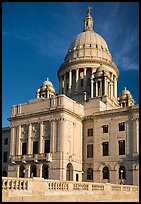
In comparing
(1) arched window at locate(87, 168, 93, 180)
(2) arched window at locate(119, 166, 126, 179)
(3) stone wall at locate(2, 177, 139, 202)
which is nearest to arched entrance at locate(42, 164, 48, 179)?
(1) arched window at locate(87, 168, 93, 180)

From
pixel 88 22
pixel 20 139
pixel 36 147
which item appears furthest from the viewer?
pixel 88 22

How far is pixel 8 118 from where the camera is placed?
186 ft

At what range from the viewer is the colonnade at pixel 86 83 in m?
62.1

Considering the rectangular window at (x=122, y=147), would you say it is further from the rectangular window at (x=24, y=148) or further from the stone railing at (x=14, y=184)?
the stone railing at (x=14, y=184)

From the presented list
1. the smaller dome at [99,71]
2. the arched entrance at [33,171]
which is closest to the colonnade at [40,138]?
the arched entrance at [33,171]

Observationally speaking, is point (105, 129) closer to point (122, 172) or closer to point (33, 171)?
point (122, 172)

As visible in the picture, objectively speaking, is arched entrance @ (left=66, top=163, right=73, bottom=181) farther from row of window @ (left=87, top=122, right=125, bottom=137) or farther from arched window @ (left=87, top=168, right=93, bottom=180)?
row of window @ (left=87, top=122, right=125, bottom=137)

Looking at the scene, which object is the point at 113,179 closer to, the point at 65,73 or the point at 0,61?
the point at 65,73

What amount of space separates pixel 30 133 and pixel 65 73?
2198 centimetres

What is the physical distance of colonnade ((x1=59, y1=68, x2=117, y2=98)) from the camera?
62.1 meters

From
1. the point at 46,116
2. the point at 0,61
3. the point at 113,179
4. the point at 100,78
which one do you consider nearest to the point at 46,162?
the point at 46,116

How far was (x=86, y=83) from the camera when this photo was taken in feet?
224

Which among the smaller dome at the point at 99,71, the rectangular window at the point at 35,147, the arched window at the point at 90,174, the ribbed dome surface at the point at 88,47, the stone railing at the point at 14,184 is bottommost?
the arched window at the point at 90,174

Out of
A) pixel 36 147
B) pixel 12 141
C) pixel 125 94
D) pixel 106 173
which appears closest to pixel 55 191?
pixel 106 173
